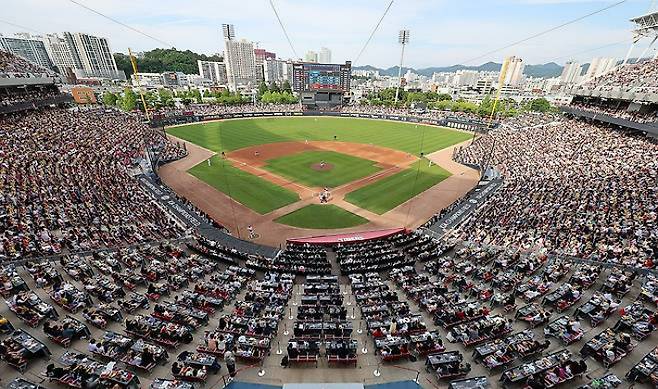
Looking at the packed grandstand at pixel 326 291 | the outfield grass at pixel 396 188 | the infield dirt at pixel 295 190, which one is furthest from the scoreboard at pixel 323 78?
the packed grandstand at pixel 326 291

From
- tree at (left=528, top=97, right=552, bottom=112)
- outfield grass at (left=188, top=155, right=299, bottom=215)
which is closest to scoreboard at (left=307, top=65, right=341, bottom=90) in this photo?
outfield grass at (left=188, top=155, right=299, bottom=215)

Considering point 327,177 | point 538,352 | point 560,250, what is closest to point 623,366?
point 538,352

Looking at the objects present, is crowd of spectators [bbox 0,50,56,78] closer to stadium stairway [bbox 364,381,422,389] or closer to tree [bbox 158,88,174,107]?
tree [bbox 158,88,174,107]

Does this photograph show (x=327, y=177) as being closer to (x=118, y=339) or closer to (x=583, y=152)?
(x=118, y=339)

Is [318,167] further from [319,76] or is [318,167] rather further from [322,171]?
[319,76]

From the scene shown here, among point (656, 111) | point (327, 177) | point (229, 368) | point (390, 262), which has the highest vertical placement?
point (656, 111)

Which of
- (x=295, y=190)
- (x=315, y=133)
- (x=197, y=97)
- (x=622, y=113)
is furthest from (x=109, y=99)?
(x=622, y=113)
